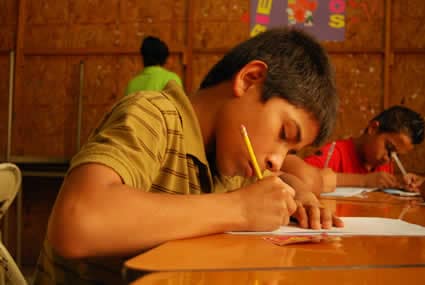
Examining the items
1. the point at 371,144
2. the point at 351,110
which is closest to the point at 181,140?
the point at 371,144

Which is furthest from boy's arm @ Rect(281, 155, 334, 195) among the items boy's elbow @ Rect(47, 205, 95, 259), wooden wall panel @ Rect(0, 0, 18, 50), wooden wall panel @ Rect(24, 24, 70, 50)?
wooden wall panel @ Rect(0, 0, 18, 50)

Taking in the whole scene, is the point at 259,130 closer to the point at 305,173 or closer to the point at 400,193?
the point at 305,173

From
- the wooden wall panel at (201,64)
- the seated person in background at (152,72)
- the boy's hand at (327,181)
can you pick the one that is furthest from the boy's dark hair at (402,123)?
the wooden wall panel at (201,64)

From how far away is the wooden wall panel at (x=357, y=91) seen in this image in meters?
3.05

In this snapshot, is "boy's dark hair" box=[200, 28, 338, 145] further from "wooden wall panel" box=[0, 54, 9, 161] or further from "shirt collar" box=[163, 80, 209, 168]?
"wooden wall panel" box=[0, 54, 9, 161]

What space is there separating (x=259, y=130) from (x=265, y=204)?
19 centimetres

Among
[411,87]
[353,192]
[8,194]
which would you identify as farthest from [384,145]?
[8,194]

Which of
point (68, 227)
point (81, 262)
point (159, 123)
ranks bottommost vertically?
point (81, 262)

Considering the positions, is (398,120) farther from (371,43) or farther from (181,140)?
(181,140)

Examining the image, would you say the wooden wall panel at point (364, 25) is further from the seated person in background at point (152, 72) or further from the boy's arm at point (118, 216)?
the boy's arm at point (118, 216)

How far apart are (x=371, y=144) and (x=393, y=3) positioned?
132cm

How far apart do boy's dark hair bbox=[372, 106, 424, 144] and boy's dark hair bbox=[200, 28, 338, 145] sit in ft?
4.59

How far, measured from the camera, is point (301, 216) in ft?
2.68

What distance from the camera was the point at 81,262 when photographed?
0.81 meters
